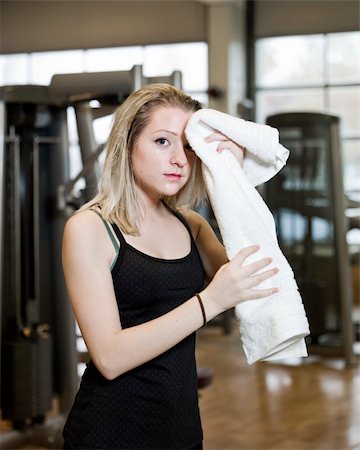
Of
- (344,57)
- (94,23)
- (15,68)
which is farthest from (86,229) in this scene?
(15,68)

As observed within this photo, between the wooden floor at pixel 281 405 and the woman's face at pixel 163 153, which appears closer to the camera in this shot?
the woman's face at pixel 163 153

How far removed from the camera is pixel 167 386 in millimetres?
1375

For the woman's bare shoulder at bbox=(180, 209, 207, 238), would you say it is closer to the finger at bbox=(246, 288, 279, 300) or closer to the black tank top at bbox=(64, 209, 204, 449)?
the black tank top at bbox=(64, 209, 204, 449)

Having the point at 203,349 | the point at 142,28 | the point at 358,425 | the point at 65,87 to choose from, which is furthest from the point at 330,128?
the point at 142,28

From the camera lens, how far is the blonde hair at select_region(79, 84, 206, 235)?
1376 millimetres

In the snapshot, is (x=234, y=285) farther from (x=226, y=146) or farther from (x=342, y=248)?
(x=342, y=248)

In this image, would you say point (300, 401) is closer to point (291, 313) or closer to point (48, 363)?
point (48, 363)

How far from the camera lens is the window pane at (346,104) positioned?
26.2 ft

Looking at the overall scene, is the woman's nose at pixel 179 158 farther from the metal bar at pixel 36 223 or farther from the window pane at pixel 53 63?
the window pane at pixel 53 63

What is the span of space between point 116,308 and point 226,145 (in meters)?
0.31

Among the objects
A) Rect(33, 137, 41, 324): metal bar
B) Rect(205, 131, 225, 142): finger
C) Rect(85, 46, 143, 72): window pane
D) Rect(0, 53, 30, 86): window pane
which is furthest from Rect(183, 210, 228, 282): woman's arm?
Rect(0, 53, 30, 86): window pane

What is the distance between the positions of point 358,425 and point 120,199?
241 cm

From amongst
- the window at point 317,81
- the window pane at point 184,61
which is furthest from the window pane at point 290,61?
the window pane at point 184,61

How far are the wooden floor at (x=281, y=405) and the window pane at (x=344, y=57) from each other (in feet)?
12.3
